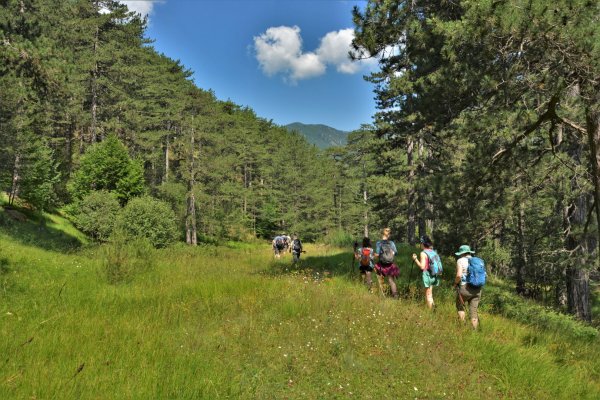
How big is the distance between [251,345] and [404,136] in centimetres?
1868

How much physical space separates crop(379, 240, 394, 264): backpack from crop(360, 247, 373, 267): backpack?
896 mm

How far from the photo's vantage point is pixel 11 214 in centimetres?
2164

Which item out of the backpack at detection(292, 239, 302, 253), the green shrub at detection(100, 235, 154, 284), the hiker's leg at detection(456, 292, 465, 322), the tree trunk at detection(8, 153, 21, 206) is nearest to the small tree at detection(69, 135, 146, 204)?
the tree trunk at detection(8, 153, 21, 206)

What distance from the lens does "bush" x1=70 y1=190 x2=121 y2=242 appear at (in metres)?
24.6

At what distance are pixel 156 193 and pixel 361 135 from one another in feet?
116

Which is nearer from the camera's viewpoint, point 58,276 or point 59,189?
point 58,276

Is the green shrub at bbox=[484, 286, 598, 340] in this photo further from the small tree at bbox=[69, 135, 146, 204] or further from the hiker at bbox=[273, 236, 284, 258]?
the small tree at bbox=[69, 135, 146, 204]

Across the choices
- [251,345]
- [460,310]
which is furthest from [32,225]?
[460,310]

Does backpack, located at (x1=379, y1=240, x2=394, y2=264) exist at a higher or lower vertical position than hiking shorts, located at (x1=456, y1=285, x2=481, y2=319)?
higher

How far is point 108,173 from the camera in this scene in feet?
92.9

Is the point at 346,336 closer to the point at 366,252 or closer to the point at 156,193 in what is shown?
the point at 366,252

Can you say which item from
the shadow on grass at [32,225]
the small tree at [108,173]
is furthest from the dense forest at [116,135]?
the shadow on grass at [32,225]

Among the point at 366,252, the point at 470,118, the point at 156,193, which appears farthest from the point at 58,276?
the point at 156,193

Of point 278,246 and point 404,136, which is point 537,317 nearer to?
point 278,246
